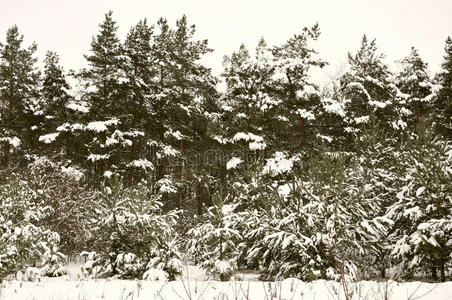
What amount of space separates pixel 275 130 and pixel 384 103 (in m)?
7.19

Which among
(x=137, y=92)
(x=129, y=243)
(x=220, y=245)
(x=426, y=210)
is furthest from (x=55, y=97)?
(x=426, y=210)

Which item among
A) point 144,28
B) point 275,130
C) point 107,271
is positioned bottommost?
point 107,271

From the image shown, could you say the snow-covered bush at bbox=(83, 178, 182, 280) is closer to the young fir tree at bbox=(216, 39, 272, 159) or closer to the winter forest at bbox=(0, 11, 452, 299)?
the winter forest at bbox=(0, 11, 452, 299)

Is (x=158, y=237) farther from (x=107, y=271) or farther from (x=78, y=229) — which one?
(x=78, y=229)

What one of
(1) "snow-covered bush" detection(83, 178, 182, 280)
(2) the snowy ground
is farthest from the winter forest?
(2) the snowy ground

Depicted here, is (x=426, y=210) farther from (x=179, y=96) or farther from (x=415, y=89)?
(x=415, y=89)

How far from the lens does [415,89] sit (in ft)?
81.5

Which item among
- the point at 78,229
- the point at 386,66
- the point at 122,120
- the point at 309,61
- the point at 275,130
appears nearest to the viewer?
the point at 78,229

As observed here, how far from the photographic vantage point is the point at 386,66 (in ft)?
79.0

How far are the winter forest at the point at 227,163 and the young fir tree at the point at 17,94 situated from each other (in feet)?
0.33

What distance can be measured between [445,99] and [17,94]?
29.5m

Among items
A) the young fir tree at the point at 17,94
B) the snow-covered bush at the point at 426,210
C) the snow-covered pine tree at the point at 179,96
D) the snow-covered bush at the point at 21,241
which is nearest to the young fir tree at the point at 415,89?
the snow-covered pine tree at the point at 179,96

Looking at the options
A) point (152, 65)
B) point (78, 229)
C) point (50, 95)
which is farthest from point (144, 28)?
point (78, 229)

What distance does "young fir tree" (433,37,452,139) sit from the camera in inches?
850
